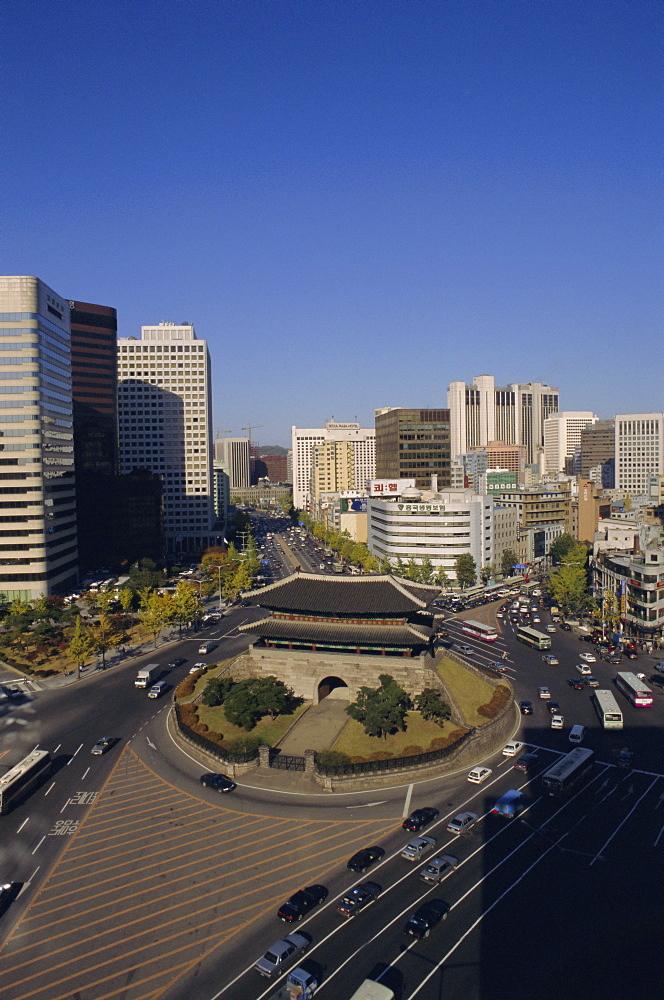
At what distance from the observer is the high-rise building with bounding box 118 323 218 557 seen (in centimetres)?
19475

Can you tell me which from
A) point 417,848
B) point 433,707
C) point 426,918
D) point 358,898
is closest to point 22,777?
point 358,898

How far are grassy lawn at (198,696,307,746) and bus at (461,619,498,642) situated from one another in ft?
128

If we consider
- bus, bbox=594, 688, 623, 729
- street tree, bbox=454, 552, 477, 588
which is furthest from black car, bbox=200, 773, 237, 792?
street tree, bbox=454, 552, 477, 588

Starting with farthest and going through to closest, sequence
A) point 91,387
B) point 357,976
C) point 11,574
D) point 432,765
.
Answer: point 91,387, point 11,574, point 432,765, point 357,976

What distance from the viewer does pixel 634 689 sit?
7138 cm

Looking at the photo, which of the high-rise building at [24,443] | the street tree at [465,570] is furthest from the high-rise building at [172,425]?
the street tree at [465,570]

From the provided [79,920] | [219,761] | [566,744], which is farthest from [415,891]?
[566,744]

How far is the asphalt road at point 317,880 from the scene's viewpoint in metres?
33.9

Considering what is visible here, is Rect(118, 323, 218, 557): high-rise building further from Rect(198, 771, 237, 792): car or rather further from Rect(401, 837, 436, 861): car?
Rect(401, 837, 436, 861): car

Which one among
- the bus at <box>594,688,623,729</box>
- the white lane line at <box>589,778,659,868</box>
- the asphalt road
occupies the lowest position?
the asphalt road

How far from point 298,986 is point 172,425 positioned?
175 metres

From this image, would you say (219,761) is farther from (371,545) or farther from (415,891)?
(371,545)

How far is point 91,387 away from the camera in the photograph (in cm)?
18862

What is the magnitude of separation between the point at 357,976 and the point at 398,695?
3079cm
